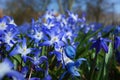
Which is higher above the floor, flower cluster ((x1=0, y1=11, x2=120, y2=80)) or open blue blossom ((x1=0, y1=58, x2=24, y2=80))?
open blue blossom ((x1=0, y1=58, x2=24, y2=80))

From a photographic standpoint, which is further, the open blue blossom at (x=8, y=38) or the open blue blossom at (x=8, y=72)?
the open blue blossom at (x=8, y=38)

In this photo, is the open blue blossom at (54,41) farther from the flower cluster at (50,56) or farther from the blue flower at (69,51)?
the blue flower at (69,51)

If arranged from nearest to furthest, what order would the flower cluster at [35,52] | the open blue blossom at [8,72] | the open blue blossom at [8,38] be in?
the open blue blossom at [8,72]
the flower cluster at [35,52]
the open blue blossom at [8,38]

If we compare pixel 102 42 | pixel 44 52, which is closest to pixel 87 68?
pixel 44 52

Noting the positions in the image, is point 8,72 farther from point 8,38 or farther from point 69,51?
point 8,38

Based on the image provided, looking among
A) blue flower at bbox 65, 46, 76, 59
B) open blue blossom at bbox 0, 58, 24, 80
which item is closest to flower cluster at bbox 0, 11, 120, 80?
blue flower at bbox 65, 46, 76, 59

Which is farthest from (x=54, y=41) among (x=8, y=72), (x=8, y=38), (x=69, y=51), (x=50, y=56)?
(x=8, y=72)

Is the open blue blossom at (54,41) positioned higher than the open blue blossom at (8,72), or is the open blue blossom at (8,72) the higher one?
the open blue blossom at (8,72)

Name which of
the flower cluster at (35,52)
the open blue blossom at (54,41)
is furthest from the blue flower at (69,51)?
the open blue blossom at (54,41)

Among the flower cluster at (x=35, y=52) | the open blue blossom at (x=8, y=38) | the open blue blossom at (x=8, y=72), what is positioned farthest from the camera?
the open blue blossom at (x=8, y=38)

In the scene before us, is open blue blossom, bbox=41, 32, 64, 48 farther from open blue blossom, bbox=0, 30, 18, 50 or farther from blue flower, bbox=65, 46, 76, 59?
blue flower, bbox=65, 46, 76, 59

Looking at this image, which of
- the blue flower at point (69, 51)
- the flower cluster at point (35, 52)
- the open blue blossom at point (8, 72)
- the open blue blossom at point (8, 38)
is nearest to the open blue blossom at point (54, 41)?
the flower cluster at point (35, 52)
